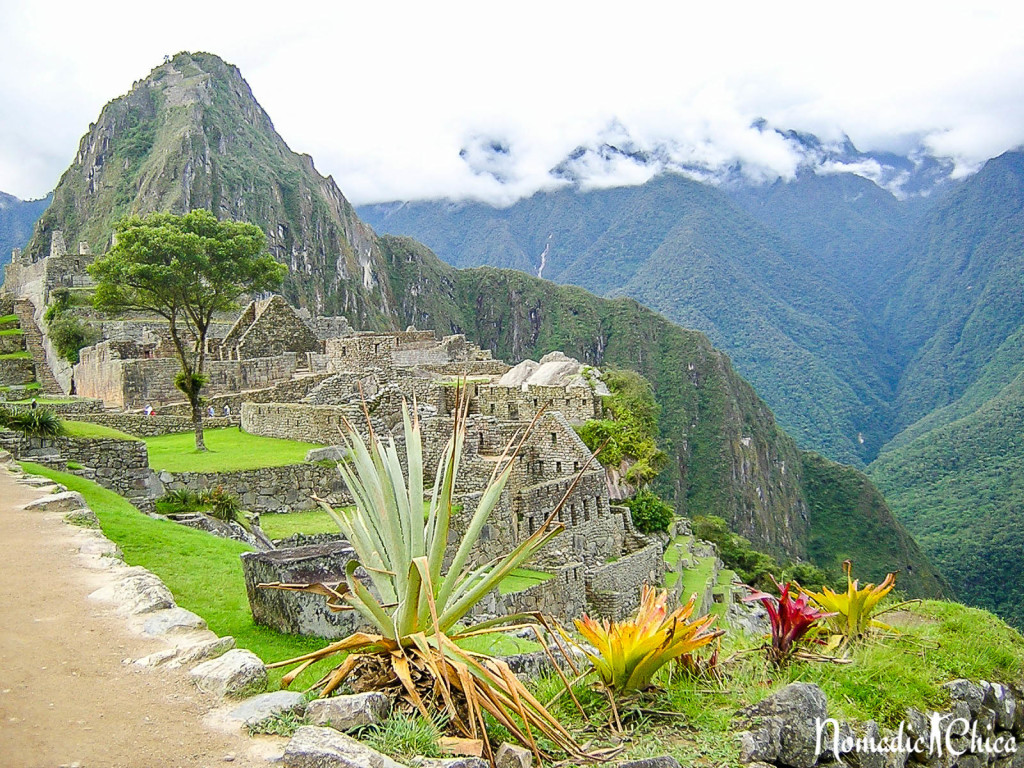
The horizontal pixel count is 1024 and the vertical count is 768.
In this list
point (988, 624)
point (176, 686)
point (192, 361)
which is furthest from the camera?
point (192, 361)

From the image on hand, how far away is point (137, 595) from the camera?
16.2 ft

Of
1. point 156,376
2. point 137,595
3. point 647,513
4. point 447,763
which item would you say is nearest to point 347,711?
point 447,763

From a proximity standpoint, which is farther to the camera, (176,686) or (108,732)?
(176,686)

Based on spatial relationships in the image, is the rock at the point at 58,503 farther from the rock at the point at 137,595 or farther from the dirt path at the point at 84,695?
the rock at the point at 137,595

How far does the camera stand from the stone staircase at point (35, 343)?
31.7 meters

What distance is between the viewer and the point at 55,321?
32719 millimetres

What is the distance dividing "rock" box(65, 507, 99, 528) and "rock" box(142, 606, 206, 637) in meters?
2.98

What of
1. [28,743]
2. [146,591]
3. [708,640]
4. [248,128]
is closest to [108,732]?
[28,743]

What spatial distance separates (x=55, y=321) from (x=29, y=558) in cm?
3131

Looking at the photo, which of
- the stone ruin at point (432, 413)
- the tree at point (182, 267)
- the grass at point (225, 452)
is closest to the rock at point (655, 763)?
the stone ruin at point (432, 413)

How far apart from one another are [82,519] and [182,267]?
15.8 metres

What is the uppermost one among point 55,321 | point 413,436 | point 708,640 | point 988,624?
point 55,321

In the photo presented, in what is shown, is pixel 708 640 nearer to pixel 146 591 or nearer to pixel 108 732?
pixel 108 732

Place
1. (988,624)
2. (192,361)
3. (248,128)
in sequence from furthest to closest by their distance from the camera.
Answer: (248,128) → (192,361) → (988,624)
